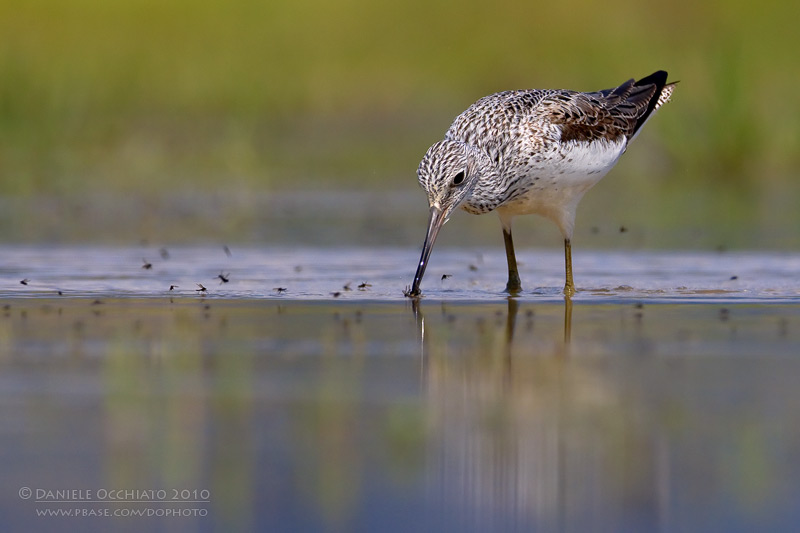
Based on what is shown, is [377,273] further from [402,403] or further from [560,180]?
[402,403]

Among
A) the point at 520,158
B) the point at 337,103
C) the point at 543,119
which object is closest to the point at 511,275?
the point at 520,158

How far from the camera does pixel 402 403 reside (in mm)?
5387

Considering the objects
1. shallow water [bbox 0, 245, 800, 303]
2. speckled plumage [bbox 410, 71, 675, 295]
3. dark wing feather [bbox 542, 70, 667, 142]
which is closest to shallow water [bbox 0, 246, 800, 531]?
shallow water [bbox 0, 245, 800, 303]

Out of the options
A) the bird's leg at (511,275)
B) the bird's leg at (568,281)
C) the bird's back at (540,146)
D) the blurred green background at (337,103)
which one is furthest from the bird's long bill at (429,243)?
the blurred green background at (337,103)

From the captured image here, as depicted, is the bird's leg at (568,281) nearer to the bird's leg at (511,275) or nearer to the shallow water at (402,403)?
the shallow water at (402,403)

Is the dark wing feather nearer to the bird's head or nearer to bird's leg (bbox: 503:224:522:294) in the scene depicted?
bird's leg (bbox: 503:224:522:294)

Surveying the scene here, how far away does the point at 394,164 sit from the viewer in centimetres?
1878

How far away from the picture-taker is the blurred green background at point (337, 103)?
1402cm

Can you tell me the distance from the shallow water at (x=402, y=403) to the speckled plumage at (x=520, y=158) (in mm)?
598

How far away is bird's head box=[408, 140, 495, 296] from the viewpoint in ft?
28.6

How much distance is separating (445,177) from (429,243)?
43 cm

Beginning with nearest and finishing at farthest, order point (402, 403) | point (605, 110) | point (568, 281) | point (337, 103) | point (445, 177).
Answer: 1. point (402, 403)
2. point (445, 177)
3. point (568, 281)
4. point (605, 110)
5. point (337, 103)

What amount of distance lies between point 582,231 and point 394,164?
6.58 metres

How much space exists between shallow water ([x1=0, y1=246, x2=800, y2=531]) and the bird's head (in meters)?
0.46
